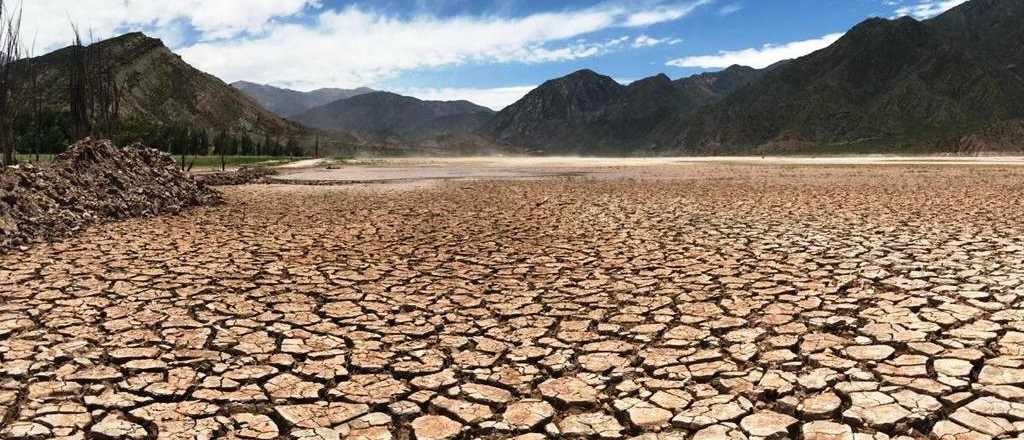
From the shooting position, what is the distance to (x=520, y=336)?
500 centimetres

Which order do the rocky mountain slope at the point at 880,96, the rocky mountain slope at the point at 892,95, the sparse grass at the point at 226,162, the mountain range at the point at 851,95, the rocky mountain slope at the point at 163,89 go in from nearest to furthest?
the sparse grass at the point at 226,162
the mountain range at the point at 851,95
the rocky mountain slope at the point at 163,89
the rocky mountain slope at the point at 892,95
the rocky mountain slope at the point at 880,96

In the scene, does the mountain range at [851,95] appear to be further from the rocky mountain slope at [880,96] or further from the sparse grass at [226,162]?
the sparse grass at [226,162]

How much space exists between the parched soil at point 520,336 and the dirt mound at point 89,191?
82 cm

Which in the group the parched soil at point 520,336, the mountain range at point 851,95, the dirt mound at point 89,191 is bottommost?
the parched soil at point 520,336

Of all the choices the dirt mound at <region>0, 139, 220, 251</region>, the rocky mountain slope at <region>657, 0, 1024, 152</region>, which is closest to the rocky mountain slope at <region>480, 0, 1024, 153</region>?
the rocky mountain slope at <region>657, 0, 1024, 152</region>

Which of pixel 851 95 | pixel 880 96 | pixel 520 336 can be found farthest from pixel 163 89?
pixel 880 96

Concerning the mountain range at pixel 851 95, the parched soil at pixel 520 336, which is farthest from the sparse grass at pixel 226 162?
the mountain range at pixel 851 95

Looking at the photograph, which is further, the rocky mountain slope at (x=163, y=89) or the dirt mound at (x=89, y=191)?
the rocky mountain slope at (x=163, y=89)

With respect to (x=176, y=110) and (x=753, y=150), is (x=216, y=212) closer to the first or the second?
(x=176, y=110)

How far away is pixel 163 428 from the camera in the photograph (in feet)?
11.1

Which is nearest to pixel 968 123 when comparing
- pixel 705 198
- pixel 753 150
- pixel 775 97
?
pixel 753 150

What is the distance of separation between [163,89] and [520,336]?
115141 millimetres

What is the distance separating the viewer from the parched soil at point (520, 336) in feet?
11.5

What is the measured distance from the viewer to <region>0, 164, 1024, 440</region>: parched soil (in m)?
3.50
